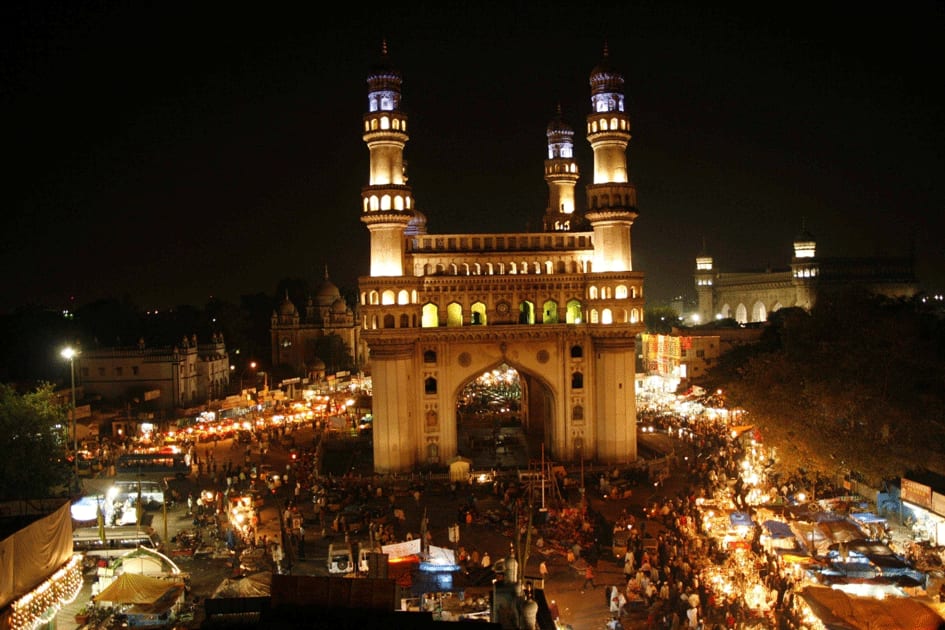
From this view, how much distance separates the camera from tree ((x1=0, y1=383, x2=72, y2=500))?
2662 cm

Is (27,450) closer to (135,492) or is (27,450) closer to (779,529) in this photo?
(135,492)

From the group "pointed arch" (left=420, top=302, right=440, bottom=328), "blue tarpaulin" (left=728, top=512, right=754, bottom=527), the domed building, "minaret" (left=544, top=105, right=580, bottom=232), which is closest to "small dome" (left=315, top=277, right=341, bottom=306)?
the domed building

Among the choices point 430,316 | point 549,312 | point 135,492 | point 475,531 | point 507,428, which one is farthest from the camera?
point 507,428

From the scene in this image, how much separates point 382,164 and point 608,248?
35.8 feet

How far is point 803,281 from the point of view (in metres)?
95.5

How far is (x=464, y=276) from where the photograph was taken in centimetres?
3788

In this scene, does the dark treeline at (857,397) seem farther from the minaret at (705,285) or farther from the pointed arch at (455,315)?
the minaret at (705,285)

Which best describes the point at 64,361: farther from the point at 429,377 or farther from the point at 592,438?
the point at 592,438

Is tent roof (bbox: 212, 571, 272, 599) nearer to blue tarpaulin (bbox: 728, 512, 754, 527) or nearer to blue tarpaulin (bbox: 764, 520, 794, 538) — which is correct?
blue tarpaulin (bbox: 764, 520, 794, 538)

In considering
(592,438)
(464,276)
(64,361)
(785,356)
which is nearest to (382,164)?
(464,276)

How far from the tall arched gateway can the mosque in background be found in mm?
60519

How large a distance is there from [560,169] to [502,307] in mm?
14649

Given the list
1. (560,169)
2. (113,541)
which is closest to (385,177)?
(560,169)

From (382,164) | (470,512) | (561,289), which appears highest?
(382,164)
